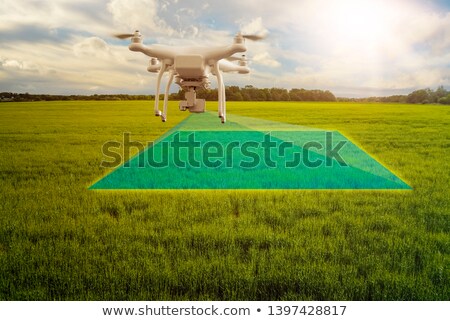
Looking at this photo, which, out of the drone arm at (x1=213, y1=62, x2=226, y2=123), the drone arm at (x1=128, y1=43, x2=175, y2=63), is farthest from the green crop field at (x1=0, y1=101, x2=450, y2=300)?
the drone arm at (x1=128, y1=43, x2=175, y2=63)

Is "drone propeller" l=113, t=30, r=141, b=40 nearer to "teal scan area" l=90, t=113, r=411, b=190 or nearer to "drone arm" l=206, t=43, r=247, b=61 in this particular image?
"drone arm" l=206, t=43, r=247, b=61

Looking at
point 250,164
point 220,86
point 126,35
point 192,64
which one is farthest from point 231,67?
point 250,164

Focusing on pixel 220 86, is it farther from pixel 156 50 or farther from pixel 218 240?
pixel 218 240

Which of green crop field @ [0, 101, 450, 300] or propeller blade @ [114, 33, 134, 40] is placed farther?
green crop field @ [0, 101, 450, 300]

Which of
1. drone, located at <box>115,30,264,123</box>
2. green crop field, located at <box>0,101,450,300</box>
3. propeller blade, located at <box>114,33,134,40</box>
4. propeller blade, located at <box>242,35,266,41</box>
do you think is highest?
propeller blade, located at <box>114,33,134,40</box>

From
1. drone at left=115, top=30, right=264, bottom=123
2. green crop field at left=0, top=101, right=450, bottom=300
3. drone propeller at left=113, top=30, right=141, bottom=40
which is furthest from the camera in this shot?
green crop field at left=0, top=101, right=450, bottom=300
